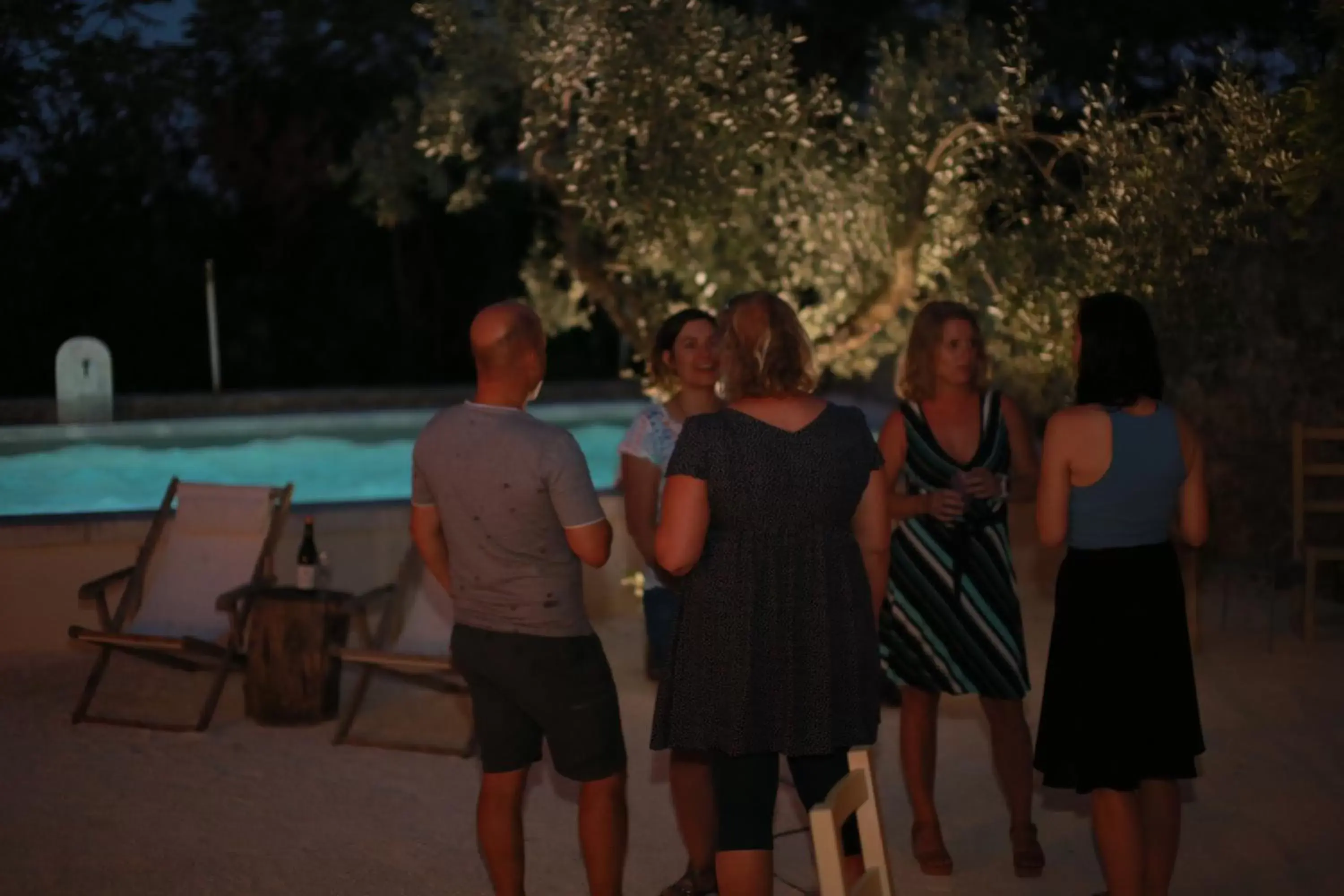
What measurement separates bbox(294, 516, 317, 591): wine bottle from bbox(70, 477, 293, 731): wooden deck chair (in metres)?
0.11

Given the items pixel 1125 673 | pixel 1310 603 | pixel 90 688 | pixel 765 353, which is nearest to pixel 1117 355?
pixel 1125 673

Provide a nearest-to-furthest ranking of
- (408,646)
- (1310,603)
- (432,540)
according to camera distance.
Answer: (432,540) < (408,646) < (1310,603)

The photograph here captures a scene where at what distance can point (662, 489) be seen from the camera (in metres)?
4.54

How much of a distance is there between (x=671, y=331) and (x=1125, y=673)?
5.06 ft

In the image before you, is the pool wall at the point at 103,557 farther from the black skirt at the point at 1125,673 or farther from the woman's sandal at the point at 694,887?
the black skirt at the point at 1125,673

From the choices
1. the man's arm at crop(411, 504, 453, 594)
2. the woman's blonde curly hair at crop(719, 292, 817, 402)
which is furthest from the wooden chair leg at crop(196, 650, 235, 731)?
the woman's blonde curly hair at crop(719, 292, 817, 402)

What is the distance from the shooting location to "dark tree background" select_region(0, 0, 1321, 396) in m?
16.7

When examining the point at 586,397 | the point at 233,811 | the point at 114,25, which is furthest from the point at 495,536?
the point at 114,25

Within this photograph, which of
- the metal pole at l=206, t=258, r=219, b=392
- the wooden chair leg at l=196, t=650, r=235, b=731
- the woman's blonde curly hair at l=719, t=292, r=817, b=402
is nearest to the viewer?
the woman's blonde curly hair at l=719, t=292, r=817, b=402

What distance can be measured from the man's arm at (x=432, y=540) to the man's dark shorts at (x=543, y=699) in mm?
183

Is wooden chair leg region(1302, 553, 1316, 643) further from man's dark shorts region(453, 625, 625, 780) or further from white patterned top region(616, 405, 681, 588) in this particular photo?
man's dark shorts region(453, 625, 625, 780)

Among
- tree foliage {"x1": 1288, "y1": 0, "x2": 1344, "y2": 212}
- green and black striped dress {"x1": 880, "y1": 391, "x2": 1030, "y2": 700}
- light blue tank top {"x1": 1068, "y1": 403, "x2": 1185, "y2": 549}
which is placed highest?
tree foliage {"x1": 1288, "y1": 0, "x2": 1344, "y2": 212}

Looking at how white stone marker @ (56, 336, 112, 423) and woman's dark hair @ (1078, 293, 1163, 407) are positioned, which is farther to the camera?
white stone marker @ (56, 336, 112, 423)

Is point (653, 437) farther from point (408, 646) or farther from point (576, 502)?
point (408, 646)
